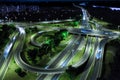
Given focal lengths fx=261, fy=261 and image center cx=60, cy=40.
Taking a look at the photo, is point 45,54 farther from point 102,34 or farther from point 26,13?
point 26,13

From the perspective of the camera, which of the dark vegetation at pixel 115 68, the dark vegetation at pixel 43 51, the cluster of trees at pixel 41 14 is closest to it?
the dark vegetation at pixel 115 68

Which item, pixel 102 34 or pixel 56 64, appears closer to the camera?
pixel 56 64

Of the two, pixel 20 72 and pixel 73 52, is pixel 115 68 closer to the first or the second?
pixel 73 52

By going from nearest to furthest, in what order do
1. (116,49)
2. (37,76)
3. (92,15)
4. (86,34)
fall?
(37,76)
(116,49)
(86,34)
(92,15)

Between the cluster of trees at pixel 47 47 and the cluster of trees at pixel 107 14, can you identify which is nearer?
the cluster of trees at pixel 47 47

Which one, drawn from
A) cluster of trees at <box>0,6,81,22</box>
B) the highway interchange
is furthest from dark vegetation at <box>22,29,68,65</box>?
cluster of trees at <box>0,6,81,22</box>

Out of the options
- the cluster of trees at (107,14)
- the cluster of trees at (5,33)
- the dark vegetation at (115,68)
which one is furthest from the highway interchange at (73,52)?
the cluster of trees at (107,14)

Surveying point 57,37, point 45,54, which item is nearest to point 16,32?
point 57,37

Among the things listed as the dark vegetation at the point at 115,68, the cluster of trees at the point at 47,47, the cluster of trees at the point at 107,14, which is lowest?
the dark vegetation at the point at 115,68

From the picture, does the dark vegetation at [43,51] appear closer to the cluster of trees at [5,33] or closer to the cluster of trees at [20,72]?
the cluster of trees at [20,72]
